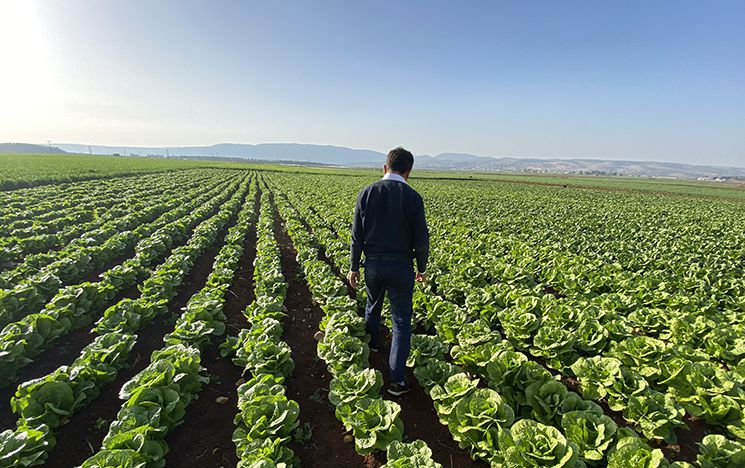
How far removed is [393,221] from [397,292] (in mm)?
1016

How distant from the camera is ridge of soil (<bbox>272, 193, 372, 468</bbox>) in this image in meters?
4.03

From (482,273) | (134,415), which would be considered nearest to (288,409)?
(134,415)

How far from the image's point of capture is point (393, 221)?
14.7ft

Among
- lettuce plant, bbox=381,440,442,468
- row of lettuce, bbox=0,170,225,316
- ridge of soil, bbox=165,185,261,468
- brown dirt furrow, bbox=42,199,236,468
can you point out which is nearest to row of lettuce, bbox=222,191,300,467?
ridge of soil, bbox=165,185,261,468

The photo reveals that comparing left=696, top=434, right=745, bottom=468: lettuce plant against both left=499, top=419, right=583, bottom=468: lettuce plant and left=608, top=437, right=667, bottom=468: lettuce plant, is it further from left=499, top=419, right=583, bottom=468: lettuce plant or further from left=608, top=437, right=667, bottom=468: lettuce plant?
left=499, top=419, right=583, bottom=468: lettuce plant

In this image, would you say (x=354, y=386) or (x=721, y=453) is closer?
(x=721, y=453)

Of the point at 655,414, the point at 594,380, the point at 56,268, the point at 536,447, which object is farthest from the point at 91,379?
the point at 655,414

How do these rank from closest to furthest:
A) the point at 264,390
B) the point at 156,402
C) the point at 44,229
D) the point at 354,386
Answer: the point at 156,402 < the point at 264,390 < the point at 354,386 < the point at 44,229

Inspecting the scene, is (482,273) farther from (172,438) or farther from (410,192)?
(172,438)

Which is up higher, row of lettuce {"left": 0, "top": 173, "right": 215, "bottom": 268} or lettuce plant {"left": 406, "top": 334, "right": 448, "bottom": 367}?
row of lettuce {"left": 0, "top": 173, "right": 215, "bottom": 268}

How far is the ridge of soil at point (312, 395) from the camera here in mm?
4031

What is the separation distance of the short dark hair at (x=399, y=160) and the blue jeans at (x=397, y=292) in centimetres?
126

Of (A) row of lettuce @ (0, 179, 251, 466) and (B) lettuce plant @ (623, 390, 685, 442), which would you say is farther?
(B) lettuce plant @ (623, 390, 685, 442)

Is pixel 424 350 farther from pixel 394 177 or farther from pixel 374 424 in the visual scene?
pixel 394 177
